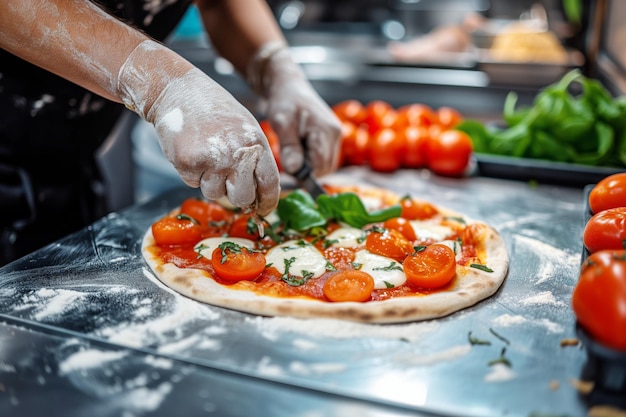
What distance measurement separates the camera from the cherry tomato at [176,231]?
1956 mm

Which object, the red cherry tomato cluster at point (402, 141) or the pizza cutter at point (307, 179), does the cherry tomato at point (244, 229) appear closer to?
the pizza cutter at point (307, 179)

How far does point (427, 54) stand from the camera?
4.13 m

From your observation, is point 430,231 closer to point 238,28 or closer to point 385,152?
point 385,152

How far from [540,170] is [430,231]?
904 millimetres

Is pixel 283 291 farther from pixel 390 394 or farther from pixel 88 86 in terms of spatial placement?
pixel 88 86

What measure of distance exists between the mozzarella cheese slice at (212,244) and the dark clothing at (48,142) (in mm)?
843

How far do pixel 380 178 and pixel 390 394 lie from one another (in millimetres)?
1723

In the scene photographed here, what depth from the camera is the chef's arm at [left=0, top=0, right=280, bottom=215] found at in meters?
1.62

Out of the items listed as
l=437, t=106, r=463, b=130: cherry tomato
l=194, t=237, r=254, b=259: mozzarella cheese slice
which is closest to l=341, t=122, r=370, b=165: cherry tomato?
A: l=437, t=106, r=463, b=130: cherry tomato

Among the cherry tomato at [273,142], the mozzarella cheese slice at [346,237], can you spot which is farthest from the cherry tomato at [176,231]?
the cherry tomato at [273,142]

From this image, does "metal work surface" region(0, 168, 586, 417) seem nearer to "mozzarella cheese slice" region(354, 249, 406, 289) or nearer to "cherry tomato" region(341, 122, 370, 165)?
"mozzarella cheese slice" region(354, 249, 406, 289)

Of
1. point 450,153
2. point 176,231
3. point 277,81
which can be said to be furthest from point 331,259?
point 450,153

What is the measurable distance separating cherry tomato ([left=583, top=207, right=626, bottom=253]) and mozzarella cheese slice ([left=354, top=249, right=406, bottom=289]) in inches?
20.0

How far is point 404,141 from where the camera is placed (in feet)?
9.62
